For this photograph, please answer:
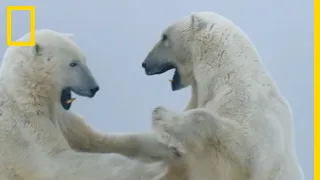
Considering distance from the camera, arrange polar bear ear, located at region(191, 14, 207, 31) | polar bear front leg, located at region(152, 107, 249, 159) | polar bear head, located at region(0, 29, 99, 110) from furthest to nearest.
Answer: polar bear ear, located at region(191, 14, 207, 31) < polar bear head, located at region(0, 29, 99, 110) < polar bear front leg, located at region(152, 107, 249, 159)

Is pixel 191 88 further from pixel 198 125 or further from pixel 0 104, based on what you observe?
pixel 0 104

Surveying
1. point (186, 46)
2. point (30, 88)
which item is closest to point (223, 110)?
point (186, 46)

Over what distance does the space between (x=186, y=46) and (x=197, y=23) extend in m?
0.08

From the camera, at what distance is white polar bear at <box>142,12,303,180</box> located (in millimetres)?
1685

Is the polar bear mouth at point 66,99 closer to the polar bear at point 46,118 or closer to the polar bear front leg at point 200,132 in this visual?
the polar bear at point 46,118

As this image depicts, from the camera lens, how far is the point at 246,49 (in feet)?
6.08

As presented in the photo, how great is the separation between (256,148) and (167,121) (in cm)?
26

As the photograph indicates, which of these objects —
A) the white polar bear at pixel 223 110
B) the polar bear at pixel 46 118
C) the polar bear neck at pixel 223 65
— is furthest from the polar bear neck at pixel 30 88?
the polar bear neck at pixel 223 65

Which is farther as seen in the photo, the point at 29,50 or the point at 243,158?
the point at 29,50

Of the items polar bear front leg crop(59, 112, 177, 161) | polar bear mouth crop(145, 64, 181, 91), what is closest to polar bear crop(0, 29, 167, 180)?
polar bear front leg crop(59, 112, 177, 161)

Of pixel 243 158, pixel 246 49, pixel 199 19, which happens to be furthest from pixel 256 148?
pixel 199 19

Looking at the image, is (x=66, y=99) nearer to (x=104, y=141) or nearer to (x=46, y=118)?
(x=46, y=118)

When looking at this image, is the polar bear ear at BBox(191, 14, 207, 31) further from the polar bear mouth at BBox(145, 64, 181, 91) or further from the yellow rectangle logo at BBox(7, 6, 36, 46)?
the yellow rectangle logo at BBox(7, 6, 36, 46)

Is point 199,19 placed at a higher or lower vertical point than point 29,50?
higher
